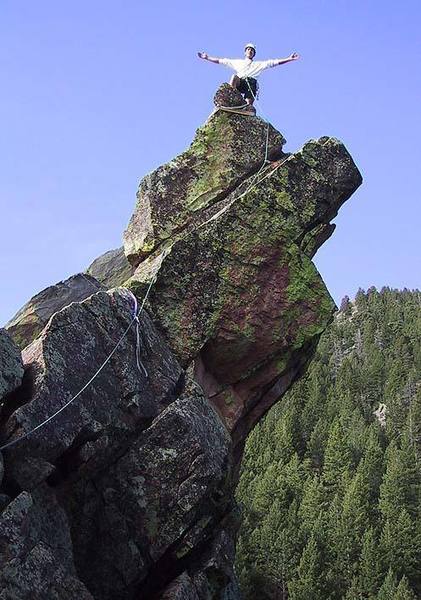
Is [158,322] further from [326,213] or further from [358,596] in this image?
[358,596]

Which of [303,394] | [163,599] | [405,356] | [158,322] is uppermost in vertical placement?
[405,356]

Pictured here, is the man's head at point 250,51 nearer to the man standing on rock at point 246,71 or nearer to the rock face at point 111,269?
the man standing on rock at point 246,71

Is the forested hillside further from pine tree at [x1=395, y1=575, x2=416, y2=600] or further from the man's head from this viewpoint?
the man's head

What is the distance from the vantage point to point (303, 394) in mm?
157375

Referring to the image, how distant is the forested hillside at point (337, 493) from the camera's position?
257ft

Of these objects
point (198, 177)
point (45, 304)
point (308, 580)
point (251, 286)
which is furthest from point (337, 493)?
point (251, 286)

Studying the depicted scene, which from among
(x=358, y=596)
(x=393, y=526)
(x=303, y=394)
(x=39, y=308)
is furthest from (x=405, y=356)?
(x=39, y=308)

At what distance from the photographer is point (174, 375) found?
19500mm

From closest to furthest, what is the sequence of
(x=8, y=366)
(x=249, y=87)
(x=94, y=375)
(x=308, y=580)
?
(x=8, y=366), (x=94, y=375), (x=249, y=87), (x=308, y=580)

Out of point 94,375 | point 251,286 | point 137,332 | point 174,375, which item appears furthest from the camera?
point 251,286

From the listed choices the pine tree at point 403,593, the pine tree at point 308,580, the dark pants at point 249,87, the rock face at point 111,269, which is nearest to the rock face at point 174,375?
the dark pants at point 249,87

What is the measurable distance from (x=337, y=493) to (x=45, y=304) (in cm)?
8429

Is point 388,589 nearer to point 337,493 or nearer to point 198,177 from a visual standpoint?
point 337,493

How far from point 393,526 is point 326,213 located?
7142cm
